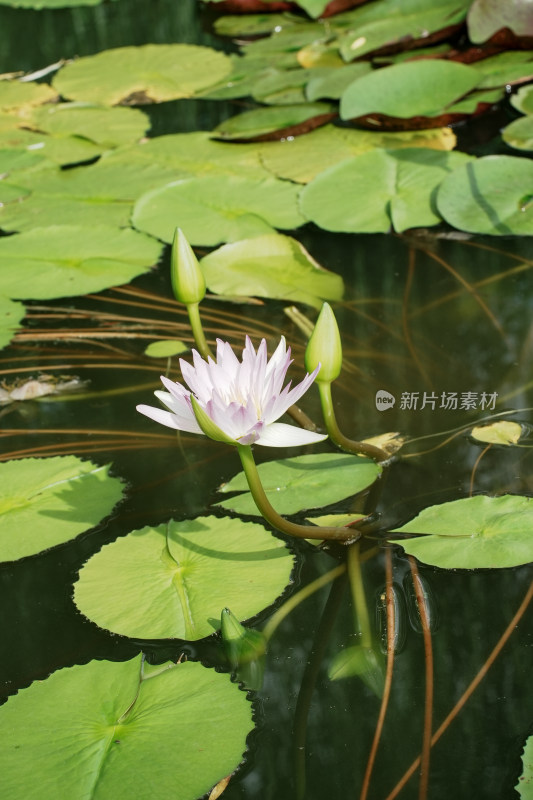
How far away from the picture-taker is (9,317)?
253 cm

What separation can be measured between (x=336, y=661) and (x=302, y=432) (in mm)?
401

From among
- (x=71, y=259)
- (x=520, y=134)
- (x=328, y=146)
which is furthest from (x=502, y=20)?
(x=71, y=259)

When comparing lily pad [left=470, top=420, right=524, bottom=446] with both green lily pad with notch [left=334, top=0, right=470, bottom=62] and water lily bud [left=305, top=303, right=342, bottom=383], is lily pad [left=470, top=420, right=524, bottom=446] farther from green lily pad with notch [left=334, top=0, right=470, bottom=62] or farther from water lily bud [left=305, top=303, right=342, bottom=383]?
green lily pad with notch [left=334, top=0, right=470, bottom=62]

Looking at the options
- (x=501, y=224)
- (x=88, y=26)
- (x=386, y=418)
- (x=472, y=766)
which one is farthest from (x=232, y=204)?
(x=88, y=26)

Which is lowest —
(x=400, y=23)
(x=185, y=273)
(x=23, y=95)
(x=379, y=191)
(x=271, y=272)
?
(x=271, y=272)

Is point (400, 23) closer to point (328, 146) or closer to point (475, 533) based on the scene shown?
point (328, 146)

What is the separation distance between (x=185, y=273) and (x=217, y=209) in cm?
117

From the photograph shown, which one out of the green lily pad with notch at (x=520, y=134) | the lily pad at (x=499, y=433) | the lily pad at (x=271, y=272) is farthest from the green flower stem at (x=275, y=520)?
the green lily pad with notch at (x=520, y=134)

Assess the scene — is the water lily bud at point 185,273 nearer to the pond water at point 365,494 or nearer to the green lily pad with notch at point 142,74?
the pond water at point 365,494

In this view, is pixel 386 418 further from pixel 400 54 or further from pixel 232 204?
pixel 400 54

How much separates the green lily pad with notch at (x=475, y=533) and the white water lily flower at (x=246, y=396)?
0.35 m

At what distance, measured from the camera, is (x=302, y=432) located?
1.41 m

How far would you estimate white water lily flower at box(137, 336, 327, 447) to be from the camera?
1340 mm

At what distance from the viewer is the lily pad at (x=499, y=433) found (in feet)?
6.15
